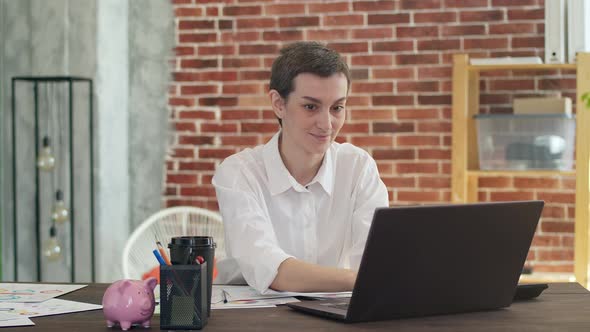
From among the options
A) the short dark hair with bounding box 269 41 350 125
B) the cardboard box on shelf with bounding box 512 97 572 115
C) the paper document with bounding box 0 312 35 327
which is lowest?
the paper document with bounding box 0 312 35 327

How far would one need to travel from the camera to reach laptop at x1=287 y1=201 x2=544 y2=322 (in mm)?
1437

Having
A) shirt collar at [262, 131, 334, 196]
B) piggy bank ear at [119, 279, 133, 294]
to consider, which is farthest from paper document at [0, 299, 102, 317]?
shirt collar at [262, 131, 334, 196]

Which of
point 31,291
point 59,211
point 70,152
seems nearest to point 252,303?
point 31,291

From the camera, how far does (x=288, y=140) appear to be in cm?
229

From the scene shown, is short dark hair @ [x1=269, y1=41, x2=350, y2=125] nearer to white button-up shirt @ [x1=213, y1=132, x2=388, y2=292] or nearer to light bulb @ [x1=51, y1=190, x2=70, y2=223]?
white button-up shirt @ [x1=213, y1=132, x2=388, y2=292]

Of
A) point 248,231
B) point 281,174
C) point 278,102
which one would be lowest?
point 248,231

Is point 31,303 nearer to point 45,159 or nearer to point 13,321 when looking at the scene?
point 13,321

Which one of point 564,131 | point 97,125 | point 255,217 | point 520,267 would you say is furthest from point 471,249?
point 97,125

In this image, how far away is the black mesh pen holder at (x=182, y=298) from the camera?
1494 millimetres

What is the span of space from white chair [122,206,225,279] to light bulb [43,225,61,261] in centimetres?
31

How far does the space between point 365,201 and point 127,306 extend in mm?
971

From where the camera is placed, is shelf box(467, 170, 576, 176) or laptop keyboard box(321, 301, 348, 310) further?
shelf box(467, 170, 576, 176)

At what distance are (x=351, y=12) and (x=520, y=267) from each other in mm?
2448

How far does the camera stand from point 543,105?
11.4 ft
